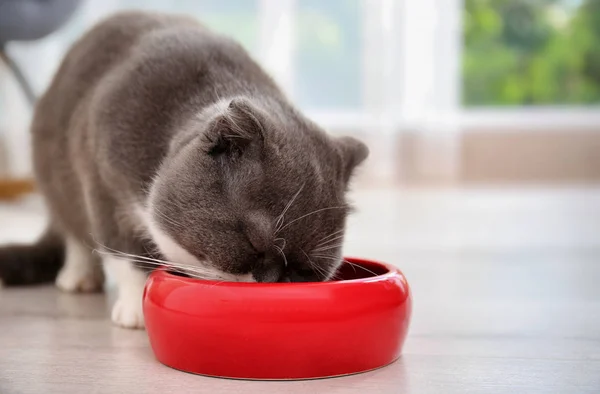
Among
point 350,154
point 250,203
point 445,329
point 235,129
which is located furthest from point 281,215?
point 445,329

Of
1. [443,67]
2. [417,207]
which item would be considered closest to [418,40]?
[443,67]

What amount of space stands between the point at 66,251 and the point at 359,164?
95cm

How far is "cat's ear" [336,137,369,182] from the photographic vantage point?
1604mm

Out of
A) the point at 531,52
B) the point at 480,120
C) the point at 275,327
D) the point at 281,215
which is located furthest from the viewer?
the point at 531,52

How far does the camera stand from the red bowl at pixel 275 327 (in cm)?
123

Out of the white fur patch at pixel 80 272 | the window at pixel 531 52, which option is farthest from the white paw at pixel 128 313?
the window at pixel 531 52

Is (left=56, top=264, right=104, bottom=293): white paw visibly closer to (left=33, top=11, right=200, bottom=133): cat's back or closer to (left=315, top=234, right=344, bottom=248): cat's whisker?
(left=33, top=11, right=200, bottom=133): cat's back

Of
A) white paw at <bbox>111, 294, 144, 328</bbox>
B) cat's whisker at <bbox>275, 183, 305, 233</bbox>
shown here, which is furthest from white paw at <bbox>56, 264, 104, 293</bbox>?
cat's whisker at <bbox>275, 183, 305, 233</bbox>

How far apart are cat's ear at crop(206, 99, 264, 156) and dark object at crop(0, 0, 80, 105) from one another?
143cm

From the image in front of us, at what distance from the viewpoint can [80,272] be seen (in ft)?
6.76

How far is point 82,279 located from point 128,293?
38 cm

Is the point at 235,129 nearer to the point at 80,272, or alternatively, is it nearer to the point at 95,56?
the point at 95,56

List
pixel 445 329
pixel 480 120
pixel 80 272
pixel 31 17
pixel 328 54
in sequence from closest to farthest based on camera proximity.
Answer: pixel 445 329
pixel 80 272
pixel 31 17
pixel 328 54
pixel 480 120

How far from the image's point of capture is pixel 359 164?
1664mm
